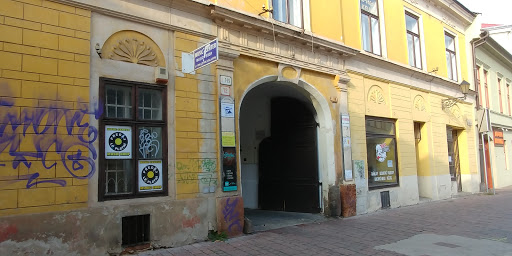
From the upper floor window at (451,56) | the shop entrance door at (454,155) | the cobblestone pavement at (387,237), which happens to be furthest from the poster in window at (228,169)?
the upper floor window at (451,56)

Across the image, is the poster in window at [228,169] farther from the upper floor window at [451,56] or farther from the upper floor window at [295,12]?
the upper floor window at [451,56]

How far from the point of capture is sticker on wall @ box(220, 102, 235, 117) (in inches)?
297

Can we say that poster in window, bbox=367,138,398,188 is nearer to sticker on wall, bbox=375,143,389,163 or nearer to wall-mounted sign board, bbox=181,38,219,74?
sticker on wall, bbox=375,143,389,163

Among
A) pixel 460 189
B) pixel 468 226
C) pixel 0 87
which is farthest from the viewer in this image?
pixel 460 189

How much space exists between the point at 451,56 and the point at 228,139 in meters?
13.0

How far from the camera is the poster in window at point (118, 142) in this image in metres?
6.15

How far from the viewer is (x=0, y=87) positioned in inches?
202

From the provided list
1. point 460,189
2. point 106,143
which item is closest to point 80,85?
point 106,143

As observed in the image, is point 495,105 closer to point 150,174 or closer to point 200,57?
A: point 200,57

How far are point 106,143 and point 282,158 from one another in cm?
601

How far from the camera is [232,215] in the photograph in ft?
24.3

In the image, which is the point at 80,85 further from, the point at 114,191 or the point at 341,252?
the point at 341,252

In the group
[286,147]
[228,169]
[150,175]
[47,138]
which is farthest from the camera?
[286,147]

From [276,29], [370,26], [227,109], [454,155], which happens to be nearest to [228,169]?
[227,109]
